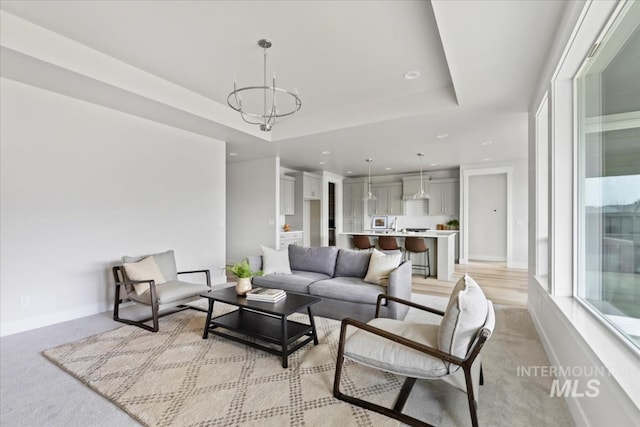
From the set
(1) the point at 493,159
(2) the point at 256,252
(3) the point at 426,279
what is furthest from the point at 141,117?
(1) the point at 493,159

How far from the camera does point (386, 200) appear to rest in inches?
362

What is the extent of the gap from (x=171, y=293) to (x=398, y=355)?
250 cm

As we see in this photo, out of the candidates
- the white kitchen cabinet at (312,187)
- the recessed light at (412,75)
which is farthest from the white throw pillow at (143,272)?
the white kitchen cabinet at (312,187)

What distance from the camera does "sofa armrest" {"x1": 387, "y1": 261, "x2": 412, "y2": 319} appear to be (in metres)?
3.10

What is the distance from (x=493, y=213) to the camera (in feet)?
24.7

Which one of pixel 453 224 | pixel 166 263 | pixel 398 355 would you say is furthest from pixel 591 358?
pixel 453 224

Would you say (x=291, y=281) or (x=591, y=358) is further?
(x=291, y=281)

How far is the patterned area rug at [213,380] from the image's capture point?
1.78 m

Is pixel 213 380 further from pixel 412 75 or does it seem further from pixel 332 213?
pixel 332 213

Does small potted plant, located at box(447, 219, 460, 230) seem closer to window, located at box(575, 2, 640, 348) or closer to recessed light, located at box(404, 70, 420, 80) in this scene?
recessed light, located at box(404, 70, 420, 80)

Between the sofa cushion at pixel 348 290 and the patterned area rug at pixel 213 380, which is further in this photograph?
the sofa cushion at pixel 348 290

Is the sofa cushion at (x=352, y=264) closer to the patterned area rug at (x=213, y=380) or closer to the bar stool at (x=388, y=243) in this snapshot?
the patterned area rug at (x=213, y=380)

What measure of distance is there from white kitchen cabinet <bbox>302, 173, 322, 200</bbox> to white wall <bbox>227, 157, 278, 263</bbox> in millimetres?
1408

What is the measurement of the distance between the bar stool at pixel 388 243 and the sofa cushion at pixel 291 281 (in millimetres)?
2301
